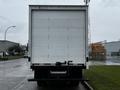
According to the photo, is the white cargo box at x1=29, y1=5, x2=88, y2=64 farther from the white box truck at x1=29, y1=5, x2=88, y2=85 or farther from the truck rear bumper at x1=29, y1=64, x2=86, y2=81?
the truck rear bumper at x1=29, y1=64, x2=86, y2=81

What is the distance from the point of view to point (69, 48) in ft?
52.6

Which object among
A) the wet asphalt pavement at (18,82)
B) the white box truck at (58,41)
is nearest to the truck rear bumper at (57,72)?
the white box truck at (58,41)

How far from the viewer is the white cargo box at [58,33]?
15953 mm

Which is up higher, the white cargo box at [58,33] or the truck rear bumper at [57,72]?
the white cargo box at [58,33]

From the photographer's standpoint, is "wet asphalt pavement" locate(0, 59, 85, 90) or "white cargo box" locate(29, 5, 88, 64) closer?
"white cargo box" locate(29, 5, 88, 64)

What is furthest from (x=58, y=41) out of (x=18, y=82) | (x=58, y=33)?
(x=18, y=82)

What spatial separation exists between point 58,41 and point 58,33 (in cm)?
36

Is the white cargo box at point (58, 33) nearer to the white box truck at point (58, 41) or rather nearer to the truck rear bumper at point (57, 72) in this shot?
the white box truck at point (58, 41)

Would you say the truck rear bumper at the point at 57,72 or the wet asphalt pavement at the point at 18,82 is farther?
the wet asphalt pavement at the point at 18,82

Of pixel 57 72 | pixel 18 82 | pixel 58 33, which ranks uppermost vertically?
pixel 58 33

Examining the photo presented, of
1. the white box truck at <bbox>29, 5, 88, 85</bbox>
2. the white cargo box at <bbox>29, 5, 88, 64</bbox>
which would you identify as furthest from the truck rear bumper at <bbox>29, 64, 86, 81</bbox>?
the white cargo box at <bbox>29, 5, 88, 64</bbox>

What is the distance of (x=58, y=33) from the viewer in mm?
16047

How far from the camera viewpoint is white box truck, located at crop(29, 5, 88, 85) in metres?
15.9

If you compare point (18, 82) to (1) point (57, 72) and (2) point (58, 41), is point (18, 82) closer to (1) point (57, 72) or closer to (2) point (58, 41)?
(1) point (57, 72)
